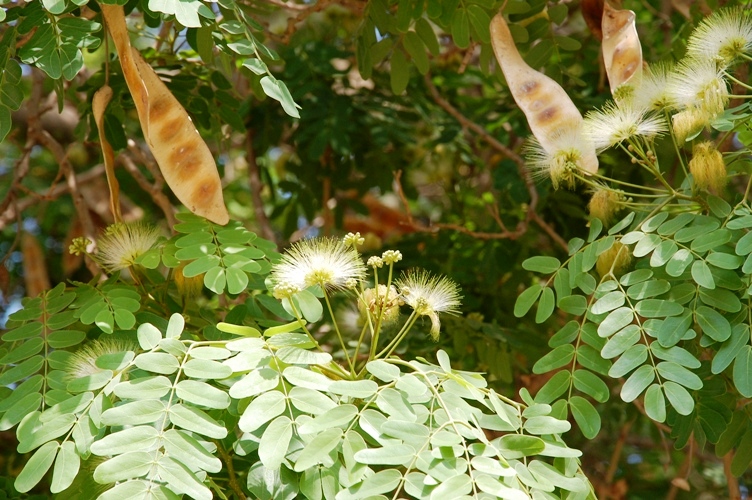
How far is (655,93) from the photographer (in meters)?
2.24

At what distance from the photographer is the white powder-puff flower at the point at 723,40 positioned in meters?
2.21

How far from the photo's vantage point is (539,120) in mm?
2393

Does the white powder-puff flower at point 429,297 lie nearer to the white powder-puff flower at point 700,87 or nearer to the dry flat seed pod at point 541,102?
the dry flat seed pod at point 541,102

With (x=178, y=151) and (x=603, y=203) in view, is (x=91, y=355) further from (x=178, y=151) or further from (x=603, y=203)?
(x=603, y=203)

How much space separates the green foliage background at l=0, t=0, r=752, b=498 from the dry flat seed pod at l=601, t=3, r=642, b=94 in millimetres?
280

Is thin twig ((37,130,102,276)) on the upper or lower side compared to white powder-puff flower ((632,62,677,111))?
upper

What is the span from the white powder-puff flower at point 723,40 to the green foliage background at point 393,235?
28 cm

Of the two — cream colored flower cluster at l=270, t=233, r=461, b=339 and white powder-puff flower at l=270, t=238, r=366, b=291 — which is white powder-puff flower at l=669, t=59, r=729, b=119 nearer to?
cream colored flower cluster at l=270, t=233, r=461, b=339

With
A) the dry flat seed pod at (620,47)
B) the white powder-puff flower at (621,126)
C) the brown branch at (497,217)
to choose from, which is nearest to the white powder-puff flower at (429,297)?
the white powder-puff flower at (621,126)

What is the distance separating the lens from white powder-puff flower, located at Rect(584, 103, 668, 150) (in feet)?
7.15

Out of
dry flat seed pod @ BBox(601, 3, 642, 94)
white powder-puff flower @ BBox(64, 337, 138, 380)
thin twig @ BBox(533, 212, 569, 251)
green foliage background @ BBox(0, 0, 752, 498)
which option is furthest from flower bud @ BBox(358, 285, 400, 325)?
thin twig @ BBox(533, 212, 569, 251)

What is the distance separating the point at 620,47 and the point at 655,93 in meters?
0.33

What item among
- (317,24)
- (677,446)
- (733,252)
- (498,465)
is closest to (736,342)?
(733,252)

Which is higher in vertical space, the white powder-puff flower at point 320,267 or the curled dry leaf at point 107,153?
the curled dry leaf at point 107,153
